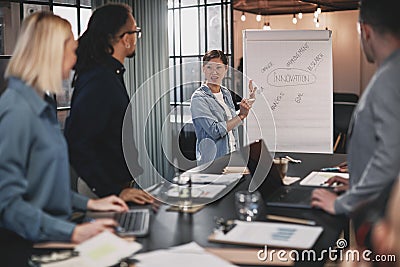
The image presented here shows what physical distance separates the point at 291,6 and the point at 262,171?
3.59 m

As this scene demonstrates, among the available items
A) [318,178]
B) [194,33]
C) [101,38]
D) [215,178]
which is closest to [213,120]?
[215,178]

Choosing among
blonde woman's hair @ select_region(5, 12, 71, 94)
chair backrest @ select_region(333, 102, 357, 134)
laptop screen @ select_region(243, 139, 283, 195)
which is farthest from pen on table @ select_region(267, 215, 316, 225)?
chair backrest @ select_region(333, 102, 357, 134)

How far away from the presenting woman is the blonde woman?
5.74 ft

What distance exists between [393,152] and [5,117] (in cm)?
105

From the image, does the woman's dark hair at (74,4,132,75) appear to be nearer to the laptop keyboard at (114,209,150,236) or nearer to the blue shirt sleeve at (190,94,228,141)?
the laptop keyboard at (114,209,150,236)

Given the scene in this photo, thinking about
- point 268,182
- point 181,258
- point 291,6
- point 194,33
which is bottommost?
point 181,258

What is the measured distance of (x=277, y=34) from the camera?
13.1 ft

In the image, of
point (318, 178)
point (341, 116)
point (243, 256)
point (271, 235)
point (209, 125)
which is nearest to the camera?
point (243, 256)

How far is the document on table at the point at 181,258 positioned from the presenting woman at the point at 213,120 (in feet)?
5.81

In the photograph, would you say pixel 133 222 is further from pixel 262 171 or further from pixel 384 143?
pixel 384 143

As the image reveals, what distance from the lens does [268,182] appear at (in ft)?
6.42

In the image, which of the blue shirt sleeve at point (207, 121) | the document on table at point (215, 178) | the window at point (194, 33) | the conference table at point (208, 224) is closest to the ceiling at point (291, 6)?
the window at point (194, 33)

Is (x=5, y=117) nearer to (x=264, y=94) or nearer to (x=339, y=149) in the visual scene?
(x=339, y=149)

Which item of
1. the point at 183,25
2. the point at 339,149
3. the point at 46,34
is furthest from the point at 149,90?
the point at 46,34
